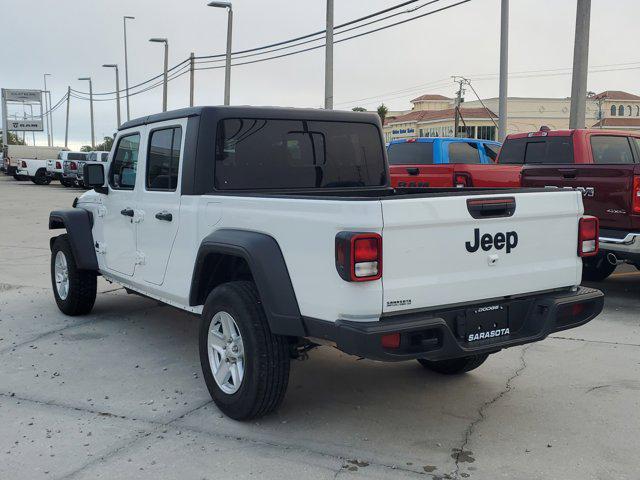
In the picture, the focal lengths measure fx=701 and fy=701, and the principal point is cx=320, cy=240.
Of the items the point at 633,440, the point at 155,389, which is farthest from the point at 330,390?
the point at 633,440

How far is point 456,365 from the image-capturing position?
5.26 meters

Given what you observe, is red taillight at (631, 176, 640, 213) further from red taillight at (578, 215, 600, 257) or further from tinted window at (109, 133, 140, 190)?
tinted window at (109, 133, 140, 190)

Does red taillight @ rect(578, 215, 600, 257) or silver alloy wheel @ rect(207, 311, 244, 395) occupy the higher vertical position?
red taillight @ rect(578, 215, 600, 257)

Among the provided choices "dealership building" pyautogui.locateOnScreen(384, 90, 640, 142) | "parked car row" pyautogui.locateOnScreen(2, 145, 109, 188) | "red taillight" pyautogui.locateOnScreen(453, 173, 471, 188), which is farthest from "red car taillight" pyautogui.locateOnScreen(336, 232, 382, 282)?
"dealership building" pyautogui.locateOnScreen(384, 90, 640, 142)

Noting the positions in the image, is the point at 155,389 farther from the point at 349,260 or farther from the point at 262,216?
the point at 349,260

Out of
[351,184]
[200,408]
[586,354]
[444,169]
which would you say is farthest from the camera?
[444,169]

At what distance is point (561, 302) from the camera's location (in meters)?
4.16

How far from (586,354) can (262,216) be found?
3.39 m

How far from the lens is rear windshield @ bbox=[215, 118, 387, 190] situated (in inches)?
196

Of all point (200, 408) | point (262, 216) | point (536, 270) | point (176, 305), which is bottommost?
point (200, 408)

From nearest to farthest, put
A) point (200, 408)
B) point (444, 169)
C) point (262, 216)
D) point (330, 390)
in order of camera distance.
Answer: point (262, 216) → point (200, 408) → point (330, 390) → point (444, 169)

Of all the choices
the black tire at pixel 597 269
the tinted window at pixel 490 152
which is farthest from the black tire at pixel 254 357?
the tinted window at pixel 490 152

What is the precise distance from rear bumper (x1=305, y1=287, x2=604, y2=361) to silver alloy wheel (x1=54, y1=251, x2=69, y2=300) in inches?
166

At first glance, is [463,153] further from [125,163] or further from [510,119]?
[510,119]
